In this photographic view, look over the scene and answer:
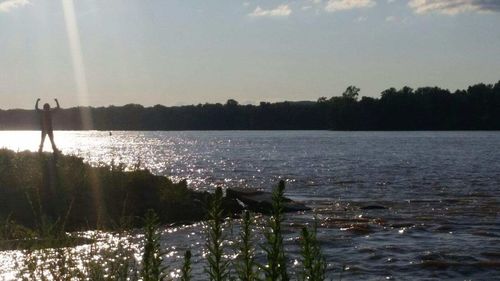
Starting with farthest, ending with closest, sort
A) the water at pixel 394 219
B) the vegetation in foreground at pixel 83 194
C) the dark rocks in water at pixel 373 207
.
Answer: the dark rocks in water at pixel 373 207 → the vegetation in foreground at pixel 83 194 → the water at pixel 394 219

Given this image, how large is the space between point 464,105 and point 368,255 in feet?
458

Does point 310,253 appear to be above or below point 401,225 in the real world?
above

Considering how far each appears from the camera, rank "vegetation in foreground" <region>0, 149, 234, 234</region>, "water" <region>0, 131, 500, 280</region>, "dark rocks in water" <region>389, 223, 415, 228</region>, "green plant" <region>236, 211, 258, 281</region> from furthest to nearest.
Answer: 1. "dark rocks in water" <region>389, 223, 415, 228</region>
2. "vegetation in foreground" <region>0, 149, 234, 234</region>
3. "water" <region>0, 131, 500, 280</region>
4. "green plant" <region>236, 211, 258, 281</region>

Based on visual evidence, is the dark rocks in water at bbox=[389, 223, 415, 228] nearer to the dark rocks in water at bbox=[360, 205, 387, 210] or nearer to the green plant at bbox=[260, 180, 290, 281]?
the dark rocks in water at bbox=[360, 205, 387, 210]

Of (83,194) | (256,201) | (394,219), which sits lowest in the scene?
(394,219)

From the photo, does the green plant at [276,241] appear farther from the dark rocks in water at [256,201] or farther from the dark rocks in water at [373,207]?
the dark rocks in water at [373,207]

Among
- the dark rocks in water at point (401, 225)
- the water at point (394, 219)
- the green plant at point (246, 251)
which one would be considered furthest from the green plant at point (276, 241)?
the dark rocks in water at point (401, 225)

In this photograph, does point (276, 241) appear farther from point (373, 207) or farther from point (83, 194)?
point (373, 207)

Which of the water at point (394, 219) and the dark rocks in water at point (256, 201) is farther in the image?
the dark rocks in water at point (256, 201)

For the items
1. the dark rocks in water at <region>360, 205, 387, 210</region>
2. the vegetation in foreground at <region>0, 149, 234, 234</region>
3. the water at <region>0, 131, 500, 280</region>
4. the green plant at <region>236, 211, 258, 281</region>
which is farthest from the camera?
the dark rocks in water at <region>360, 205, 387, 210</region>

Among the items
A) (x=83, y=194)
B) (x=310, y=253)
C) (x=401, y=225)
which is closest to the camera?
(x=310, y=253)

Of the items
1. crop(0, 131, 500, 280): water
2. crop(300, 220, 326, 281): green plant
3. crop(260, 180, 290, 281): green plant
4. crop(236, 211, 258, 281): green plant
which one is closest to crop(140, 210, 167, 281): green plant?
crop(236, 211, 258, 281): green plant

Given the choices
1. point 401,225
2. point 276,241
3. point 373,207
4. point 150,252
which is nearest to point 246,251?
point 276,241

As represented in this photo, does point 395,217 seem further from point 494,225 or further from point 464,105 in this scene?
point 464,105
